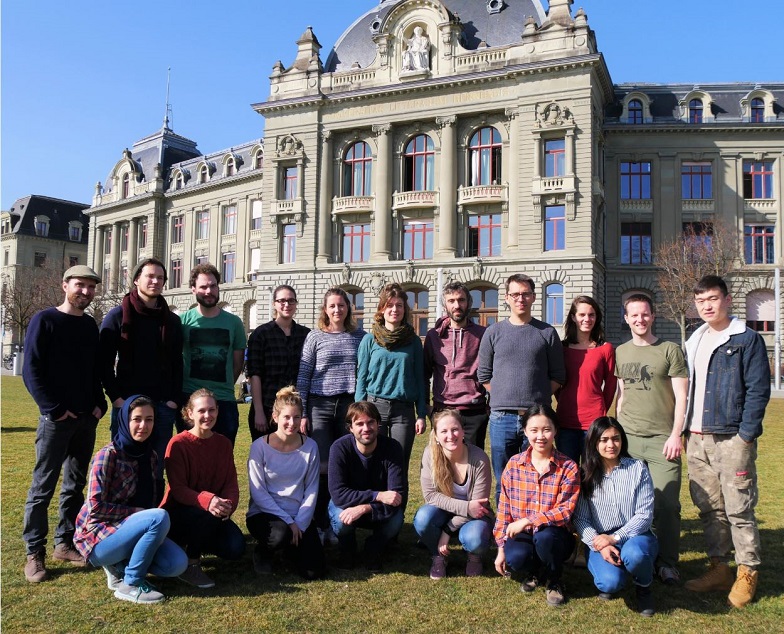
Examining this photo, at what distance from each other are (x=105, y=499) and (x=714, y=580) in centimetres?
492

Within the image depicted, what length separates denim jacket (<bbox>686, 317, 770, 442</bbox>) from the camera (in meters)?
5.43

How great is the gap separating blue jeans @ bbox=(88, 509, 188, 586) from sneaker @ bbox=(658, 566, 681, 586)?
389 cm

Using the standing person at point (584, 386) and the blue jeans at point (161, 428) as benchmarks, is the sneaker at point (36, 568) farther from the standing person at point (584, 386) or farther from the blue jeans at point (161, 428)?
the standing person at point (584, 386)

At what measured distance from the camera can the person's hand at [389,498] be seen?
611 centimetres

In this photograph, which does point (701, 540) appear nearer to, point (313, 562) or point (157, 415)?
point (313, 562)

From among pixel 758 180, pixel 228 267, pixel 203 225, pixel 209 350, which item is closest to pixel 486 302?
pixel 758 180

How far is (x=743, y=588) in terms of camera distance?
5.33 meters

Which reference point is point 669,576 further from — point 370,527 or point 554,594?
point 370,527

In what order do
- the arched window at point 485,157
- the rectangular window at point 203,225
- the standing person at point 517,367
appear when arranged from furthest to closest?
the rectangular window at point 203,225
the arched window at point 485,157
the standing person at point 517,367

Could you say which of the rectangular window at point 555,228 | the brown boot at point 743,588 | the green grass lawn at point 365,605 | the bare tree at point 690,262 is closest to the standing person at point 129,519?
the green grass lawn at point 365,605

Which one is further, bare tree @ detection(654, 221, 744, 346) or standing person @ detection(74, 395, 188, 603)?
bare tree @ detection(654, 221, 744, 346)

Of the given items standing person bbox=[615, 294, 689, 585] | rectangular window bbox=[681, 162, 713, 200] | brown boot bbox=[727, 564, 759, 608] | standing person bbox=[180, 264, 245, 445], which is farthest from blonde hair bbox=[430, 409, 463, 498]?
rectangular window bbox=[681, 162, 713, 200]

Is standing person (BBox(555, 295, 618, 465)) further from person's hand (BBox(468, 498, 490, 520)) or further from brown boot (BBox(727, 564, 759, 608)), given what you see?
brown boot (BBox(727, 564, 759, 608))

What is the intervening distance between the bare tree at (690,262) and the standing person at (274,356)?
32.1m
